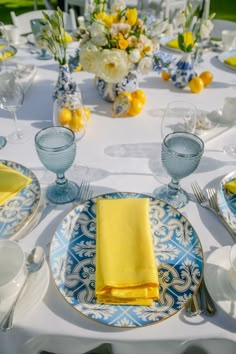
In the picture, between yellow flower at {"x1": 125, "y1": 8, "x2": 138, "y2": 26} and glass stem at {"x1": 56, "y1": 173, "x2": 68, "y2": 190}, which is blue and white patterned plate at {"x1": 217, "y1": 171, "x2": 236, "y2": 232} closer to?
glass stem at {"x1": 56, "y1": 173, "x2": 68, "y2": 190}

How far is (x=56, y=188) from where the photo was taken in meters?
1.03

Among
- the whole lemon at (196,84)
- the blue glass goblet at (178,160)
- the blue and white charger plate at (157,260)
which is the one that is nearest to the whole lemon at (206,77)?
the whole lemon at (196,84)

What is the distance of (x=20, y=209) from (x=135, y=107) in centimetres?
67

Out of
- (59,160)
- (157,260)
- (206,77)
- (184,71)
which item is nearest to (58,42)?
(59,160)

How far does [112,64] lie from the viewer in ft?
3.89

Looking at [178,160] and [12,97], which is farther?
[12,97]

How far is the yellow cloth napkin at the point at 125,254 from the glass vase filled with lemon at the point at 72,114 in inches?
14.9

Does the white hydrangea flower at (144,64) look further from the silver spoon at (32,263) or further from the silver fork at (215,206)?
the silver spoon at (32,263)

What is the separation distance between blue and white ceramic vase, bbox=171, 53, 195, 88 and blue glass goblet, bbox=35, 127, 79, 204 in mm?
783

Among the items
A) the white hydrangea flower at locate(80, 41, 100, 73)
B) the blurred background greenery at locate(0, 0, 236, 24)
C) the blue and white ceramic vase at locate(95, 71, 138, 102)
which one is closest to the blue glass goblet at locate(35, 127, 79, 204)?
the white hydrangea flower at locate(80, 41, 100, 73)

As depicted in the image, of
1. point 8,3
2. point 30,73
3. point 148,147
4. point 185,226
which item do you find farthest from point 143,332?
point 8,3

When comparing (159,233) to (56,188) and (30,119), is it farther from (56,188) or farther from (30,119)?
(30,119)

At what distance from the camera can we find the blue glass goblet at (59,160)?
0.93m

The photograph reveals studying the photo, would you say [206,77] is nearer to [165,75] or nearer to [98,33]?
[165,75]
